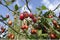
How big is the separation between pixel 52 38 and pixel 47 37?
36 mm

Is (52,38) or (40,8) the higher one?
(40,8)

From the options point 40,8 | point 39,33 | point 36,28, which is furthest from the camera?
point 40,8

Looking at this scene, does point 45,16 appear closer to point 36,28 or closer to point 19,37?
point 36,28

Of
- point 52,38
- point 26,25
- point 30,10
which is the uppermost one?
point 30,10

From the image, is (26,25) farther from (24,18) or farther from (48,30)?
→ (48,30)

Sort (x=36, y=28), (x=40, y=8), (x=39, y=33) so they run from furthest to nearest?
(x=40, y=8) → (x=36, y=28) → (x=39, y=33)

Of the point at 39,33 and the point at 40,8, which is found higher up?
the point at 40,8

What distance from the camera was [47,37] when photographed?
4.06 ft

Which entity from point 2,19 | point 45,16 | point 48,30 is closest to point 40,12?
point 45,16

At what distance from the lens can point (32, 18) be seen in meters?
1.32

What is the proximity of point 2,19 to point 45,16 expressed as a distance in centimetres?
32

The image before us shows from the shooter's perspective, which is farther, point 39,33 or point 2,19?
point 2,19

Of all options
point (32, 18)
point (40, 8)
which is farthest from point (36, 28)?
point (40, 8)

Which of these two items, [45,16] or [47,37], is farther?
[45,16]
